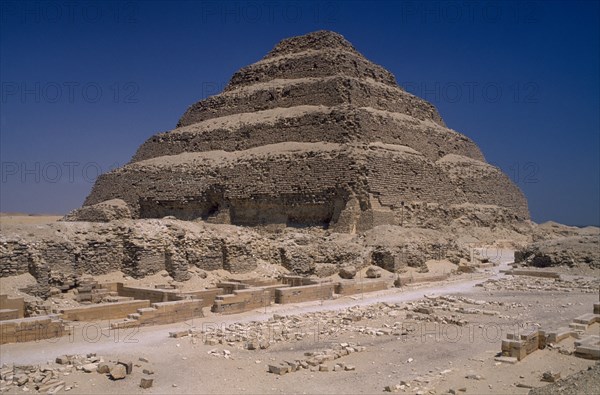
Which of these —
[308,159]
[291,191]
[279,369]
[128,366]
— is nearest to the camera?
[128,366]

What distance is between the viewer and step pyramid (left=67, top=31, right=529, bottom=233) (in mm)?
27625

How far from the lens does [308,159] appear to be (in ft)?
93.3

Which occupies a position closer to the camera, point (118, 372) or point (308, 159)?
point (118, 372)

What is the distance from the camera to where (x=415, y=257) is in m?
21.8

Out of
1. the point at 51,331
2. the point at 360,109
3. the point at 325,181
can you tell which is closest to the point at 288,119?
the point at 360,109

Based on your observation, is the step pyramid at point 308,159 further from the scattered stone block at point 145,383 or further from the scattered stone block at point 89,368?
the scattered stone block at point 145,383

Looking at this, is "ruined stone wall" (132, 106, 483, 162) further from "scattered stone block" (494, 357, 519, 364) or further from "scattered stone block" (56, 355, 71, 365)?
"scattered stone block" (56, 355, 71, 365)

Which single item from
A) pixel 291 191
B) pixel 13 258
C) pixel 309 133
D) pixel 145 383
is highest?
pixel 309 133

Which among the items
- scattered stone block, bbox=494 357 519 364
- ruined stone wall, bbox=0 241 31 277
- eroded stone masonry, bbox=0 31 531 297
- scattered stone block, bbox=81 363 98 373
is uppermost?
eroded stone masonry, bbox=0 31 531 297

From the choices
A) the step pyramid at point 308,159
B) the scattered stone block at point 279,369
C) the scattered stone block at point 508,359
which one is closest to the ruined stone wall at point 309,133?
the step pyramid at point 308,159

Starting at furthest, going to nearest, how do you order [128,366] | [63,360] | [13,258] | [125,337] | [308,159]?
[308,159] < [13,258] < [125,337] < [63,360] < [128,366]

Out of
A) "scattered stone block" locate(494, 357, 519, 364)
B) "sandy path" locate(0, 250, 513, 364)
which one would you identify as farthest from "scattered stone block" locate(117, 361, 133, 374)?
"scattered stone block" locate(494, 357, 519, 364)

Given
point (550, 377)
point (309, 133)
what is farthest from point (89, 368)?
point (309, 133)

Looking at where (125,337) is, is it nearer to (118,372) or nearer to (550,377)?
(118,372)
